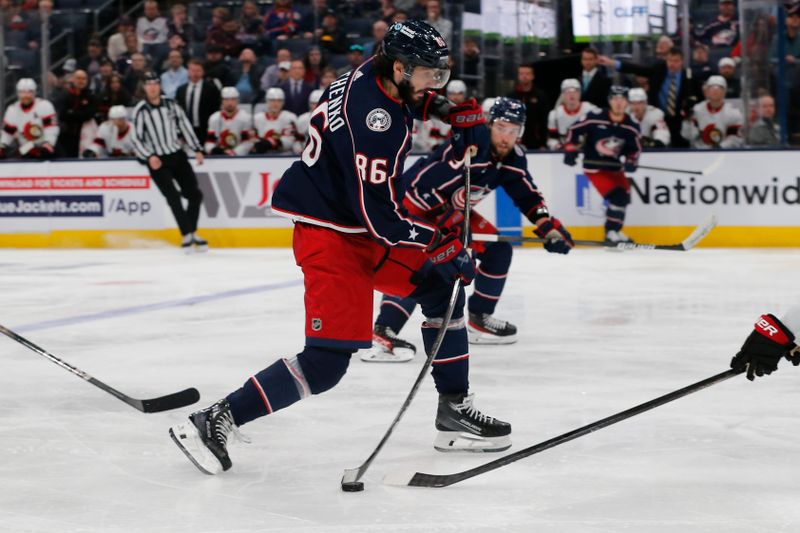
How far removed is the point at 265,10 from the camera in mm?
12156

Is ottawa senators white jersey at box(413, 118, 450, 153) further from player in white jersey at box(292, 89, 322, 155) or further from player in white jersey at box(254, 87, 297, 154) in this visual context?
player in white jersey at box(254, 87, 297, 154)

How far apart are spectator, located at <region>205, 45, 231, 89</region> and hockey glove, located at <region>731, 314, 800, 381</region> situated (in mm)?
9075

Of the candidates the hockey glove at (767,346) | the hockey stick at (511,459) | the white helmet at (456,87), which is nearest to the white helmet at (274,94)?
the white helmet at (456,87)

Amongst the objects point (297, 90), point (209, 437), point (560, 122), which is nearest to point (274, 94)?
point (297, 90)

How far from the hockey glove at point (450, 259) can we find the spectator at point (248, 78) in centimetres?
833

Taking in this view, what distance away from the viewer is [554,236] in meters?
4.66

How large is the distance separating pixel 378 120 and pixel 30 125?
8890 mm

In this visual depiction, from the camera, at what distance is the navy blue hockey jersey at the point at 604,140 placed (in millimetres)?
9562

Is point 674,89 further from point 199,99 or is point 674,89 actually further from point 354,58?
point 199,99

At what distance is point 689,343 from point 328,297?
8.11ft

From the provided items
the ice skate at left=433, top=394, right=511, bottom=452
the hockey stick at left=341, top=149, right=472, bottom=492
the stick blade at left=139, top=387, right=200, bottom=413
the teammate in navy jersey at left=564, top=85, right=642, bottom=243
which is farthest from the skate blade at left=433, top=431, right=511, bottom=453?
the teammate in navy jersey at left=564, top=85, right=642, bottom=243

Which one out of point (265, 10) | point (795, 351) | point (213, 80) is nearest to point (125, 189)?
point (213, 80)

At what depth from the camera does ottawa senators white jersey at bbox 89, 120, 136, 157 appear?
36.2 feet

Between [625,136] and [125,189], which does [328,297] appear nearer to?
[625,136]
